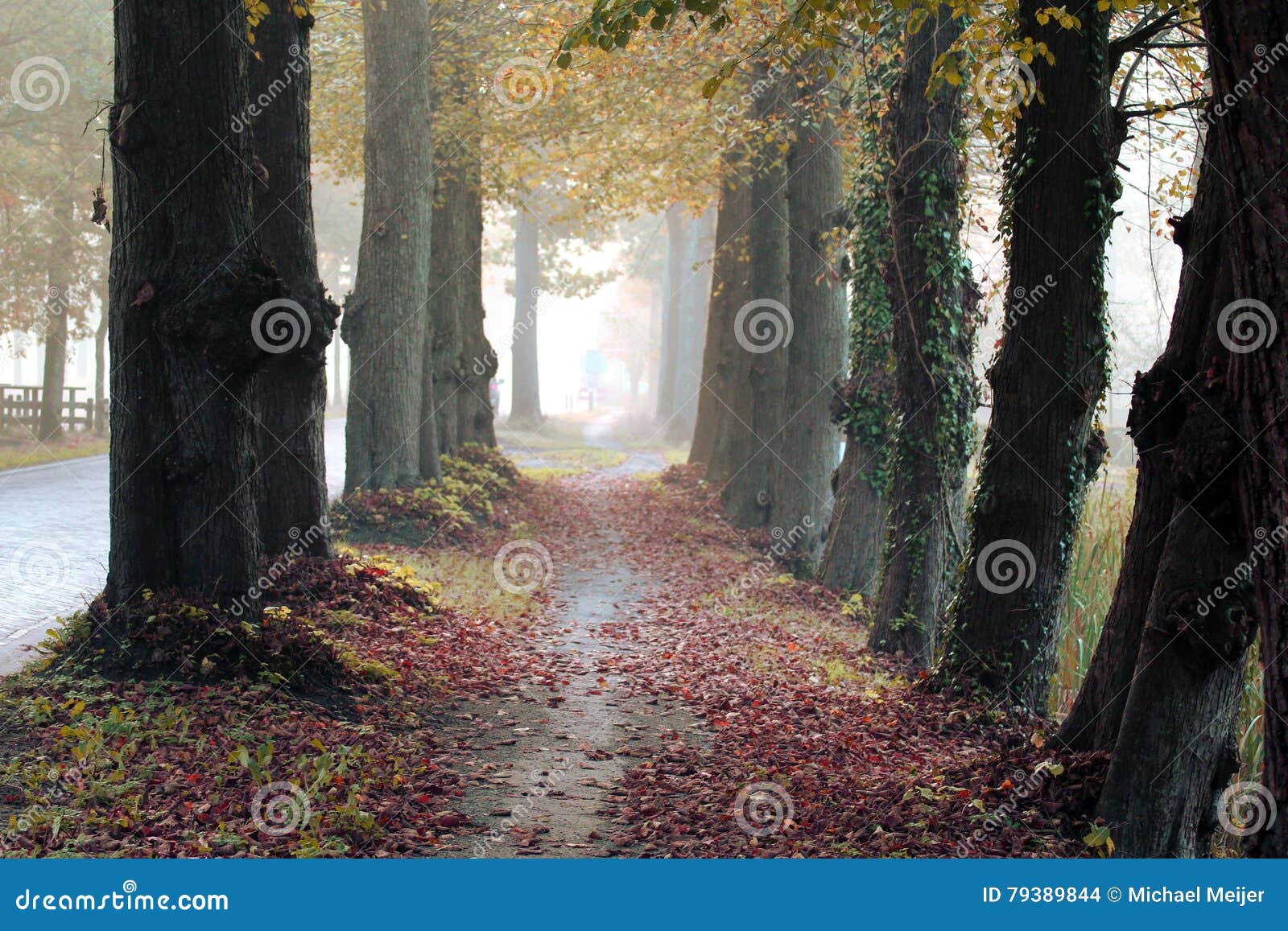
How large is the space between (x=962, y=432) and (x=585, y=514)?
11800 millimetres

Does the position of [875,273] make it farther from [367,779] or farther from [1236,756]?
[367,779]

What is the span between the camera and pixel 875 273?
519 inches

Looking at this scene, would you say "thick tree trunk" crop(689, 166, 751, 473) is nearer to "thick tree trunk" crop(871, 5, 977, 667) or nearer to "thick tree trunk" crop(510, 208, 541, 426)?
"thick tree trunk" crop(871, 5, 977, 667)

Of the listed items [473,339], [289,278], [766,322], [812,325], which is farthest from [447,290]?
[289,278]

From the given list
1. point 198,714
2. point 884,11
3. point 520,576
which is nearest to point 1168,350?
point 198,714

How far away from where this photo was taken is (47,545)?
13.5 m

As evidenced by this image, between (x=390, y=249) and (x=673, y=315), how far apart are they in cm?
2742

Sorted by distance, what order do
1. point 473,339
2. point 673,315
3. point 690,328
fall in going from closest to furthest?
1. point 473,339
2. point 690,328
3. point 673,315

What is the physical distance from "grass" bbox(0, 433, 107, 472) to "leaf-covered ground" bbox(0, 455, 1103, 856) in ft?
47.2

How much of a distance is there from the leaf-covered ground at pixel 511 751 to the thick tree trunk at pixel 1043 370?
2.32ft

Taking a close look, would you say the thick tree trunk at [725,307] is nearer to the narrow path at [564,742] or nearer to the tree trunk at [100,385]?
the narrow path at [564,742]

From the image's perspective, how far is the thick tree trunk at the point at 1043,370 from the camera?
7.41 metres

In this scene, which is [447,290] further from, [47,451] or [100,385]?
[100,385]

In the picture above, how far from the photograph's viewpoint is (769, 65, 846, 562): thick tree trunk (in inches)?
642
